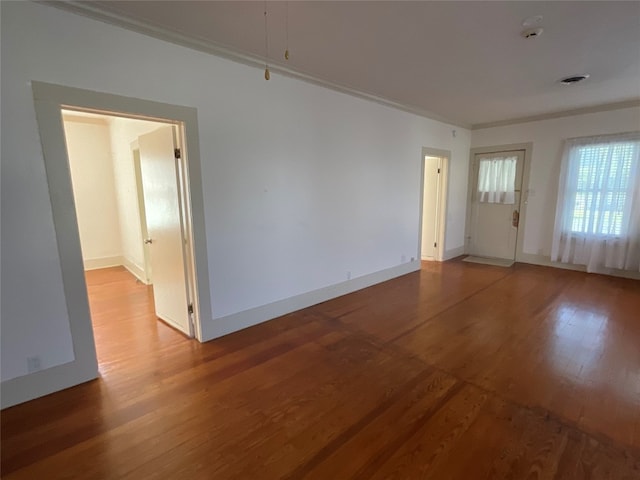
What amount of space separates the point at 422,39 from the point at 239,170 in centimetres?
196

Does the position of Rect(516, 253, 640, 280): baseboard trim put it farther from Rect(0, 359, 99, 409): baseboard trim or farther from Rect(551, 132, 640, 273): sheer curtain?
Rect(0, 359, 99, 409): baseboard trim

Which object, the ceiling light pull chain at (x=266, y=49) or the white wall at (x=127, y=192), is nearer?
the ceiling light pull chain at (x=266, y=49)

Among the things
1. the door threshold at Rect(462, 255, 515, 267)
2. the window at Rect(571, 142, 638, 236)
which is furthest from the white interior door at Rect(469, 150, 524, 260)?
the window at Rect(571, 142, 638, 236)

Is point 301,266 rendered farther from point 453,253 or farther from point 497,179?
point 497,179

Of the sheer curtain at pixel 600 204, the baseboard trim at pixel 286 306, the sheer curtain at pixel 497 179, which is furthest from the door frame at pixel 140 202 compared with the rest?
the sheer curtain at pixel 600 204

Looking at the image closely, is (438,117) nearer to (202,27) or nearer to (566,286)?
(566,286)

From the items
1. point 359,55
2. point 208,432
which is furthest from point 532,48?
point 208,432

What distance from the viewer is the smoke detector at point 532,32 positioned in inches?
94.0

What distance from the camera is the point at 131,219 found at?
543cm

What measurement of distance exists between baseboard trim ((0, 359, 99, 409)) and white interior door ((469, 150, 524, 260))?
262 inches

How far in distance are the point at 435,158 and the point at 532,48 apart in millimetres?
3309

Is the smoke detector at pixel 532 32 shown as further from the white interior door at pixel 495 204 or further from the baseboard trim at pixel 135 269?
the baseboard trim at pixel 135 269

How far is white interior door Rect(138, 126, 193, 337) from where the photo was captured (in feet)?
9.52

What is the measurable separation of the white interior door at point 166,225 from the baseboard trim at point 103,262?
3389 millimetres
